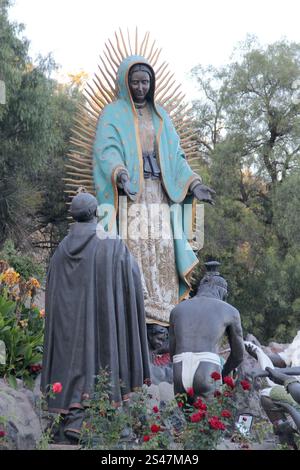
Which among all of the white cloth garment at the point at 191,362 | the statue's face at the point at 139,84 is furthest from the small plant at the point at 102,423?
the statue's face at the point at 139,84

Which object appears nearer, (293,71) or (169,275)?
(169,275)

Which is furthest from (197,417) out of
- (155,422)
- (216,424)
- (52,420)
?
(52,420)

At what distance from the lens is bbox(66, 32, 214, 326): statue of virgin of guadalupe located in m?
11.0

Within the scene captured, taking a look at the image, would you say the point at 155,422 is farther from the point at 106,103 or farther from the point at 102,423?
the point at 106,103

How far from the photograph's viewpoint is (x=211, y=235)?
21.3 metres

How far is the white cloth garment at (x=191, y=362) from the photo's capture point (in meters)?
7.44

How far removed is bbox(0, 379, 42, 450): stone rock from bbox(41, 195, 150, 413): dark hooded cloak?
0.38 meters

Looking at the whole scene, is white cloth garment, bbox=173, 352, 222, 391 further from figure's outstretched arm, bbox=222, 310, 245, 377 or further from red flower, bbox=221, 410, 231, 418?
red flower, bbox=221, 410, 231, 418

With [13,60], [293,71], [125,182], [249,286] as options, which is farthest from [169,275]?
[293,71]

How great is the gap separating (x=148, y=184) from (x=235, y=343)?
3.87 meters

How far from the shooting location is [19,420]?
749 cm

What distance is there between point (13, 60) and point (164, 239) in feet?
27.6
